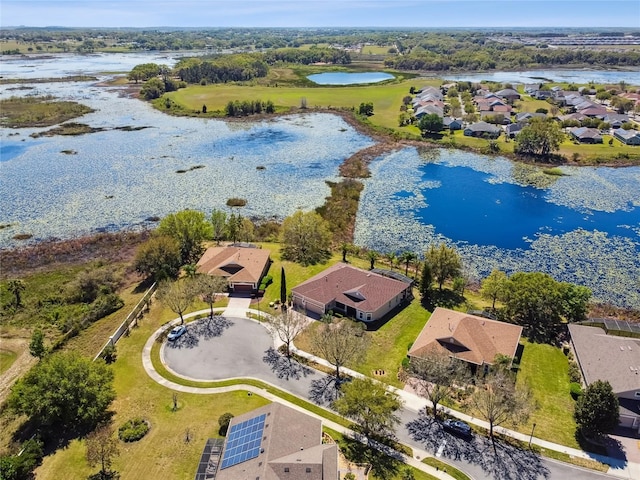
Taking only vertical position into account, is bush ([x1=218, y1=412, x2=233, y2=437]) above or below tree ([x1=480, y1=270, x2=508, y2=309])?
below

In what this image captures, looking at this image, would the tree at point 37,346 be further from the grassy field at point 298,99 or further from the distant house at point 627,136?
the distant house at point 627,136

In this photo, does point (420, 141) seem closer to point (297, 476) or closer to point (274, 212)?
point (274, 212)

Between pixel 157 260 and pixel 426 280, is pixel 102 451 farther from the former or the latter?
pixel 426 280

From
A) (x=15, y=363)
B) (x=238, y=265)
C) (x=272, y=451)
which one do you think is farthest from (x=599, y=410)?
(x=15, y=363)

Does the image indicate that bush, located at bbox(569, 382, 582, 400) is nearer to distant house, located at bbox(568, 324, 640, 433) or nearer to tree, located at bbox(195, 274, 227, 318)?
distant house, located at bbox(568, 324, 640, 433)

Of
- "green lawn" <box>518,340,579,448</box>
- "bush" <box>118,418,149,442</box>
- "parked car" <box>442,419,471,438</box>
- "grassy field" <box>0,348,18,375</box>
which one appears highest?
"parked car" <box>442,419,471,438</box>

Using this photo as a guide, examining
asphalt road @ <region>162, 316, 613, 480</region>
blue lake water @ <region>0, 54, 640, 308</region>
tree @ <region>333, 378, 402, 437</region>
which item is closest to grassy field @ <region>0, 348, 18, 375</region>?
asphalt road @ <region>162, 316, 613, 480</region>
